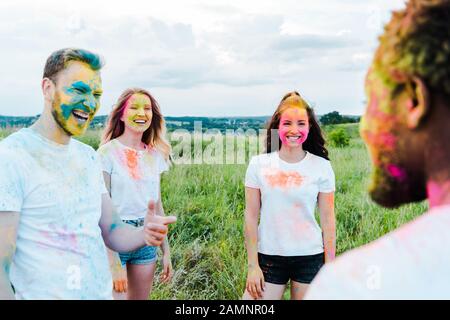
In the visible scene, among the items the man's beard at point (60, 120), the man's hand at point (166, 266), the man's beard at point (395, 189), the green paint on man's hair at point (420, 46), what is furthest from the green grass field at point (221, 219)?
the green paint on man's hair at point (420, 46)

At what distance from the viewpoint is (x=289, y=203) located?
2.30 metres

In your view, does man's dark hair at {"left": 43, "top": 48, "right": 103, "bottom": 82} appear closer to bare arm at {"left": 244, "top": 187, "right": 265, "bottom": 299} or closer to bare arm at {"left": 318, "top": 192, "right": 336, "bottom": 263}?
bare arm at {"left": 244, "top": 187, "right": 265, "bottom": 299}

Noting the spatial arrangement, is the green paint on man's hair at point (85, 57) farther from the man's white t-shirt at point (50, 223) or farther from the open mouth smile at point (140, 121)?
the open mouth smile at point (140, 121)

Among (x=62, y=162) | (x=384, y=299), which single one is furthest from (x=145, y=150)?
(x=384, y=299)

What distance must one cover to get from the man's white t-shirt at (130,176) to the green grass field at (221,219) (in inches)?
24.4

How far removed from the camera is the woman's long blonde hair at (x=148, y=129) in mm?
2643

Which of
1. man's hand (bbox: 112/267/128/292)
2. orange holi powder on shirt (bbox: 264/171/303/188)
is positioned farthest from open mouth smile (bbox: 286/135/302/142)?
man's hand (bbox: 112/267/128/292)

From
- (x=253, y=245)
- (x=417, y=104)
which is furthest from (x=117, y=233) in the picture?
(x=417, y=104)

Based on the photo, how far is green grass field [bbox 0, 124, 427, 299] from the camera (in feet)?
10.2

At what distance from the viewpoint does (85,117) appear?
78.6 inches

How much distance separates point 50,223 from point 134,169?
A: 0.81 m

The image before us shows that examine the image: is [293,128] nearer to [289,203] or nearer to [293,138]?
[293,138]

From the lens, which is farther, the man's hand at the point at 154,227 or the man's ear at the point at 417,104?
the man's hand at the point at 154,227

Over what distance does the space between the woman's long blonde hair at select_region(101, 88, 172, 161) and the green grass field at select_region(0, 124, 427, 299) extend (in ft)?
1.66
